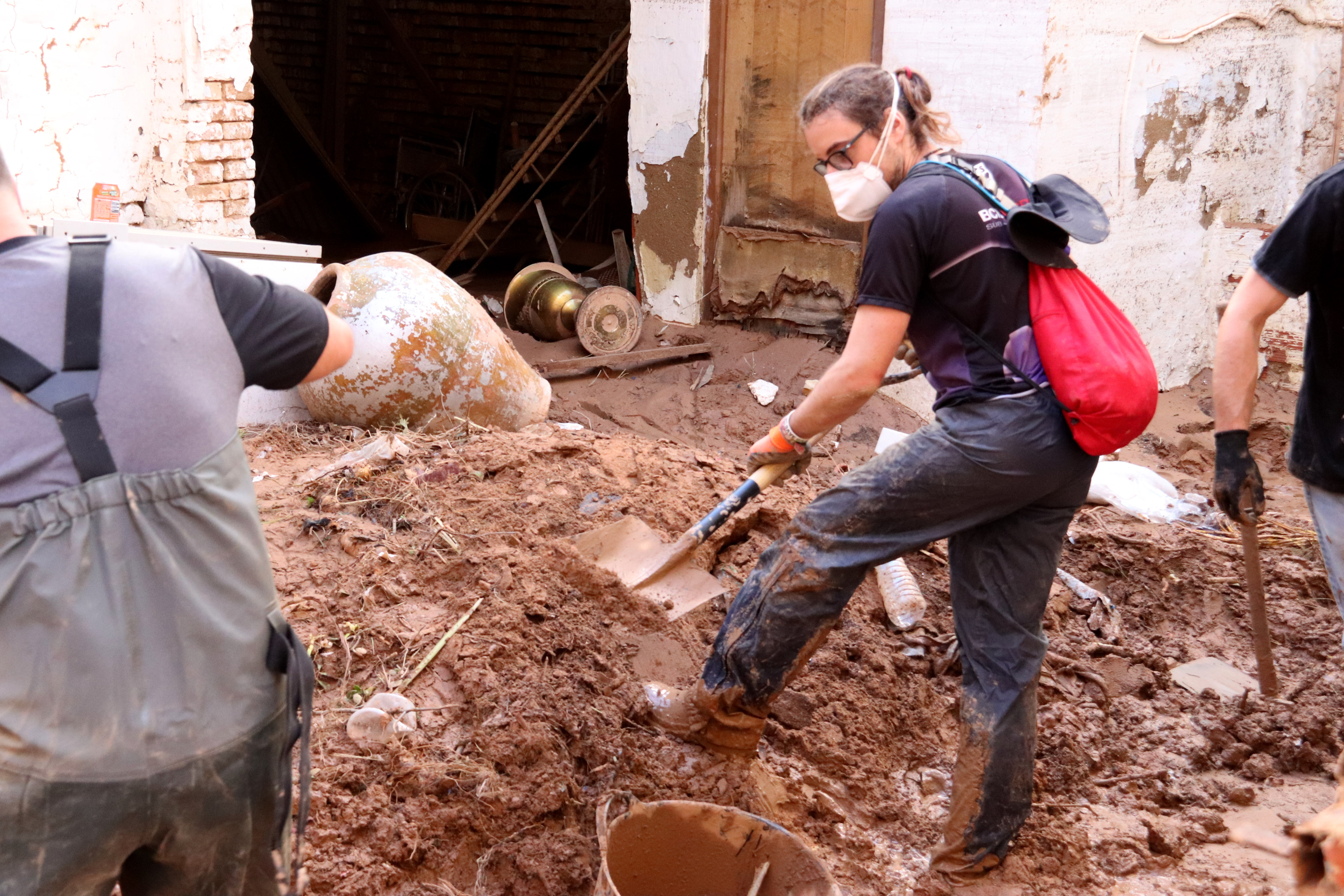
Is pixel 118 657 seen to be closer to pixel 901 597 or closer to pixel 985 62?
pixel 901 597

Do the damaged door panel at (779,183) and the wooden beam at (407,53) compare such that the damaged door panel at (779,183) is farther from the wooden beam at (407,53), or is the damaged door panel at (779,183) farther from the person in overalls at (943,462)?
the wooden beam at (407,53)

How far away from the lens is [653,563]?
367cm

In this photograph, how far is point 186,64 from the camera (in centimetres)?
534

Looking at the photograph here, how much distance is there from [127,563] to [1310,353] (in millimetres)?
2575

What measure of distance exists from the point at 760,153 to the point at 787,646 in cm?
478

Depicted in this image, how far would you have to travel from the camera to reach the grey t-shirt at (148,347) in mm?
1470

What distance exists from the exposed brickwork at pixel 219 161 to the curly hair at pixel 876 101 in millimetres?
3789

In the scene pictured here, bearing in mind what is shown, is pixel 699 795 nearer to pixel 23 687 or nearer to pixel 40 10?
pixel 23 687

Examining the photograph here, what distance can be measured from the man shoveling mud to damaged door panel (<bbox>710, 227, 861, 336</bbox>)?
4.07 m

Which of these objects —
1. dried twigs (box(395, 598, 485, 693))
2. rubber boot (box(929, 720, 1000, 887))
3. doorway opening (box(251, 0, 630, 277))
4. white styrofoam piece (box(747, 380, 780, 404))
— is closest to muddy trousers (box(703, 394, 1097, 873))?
Result: rubber boot (box(929, 720, 1000, 887))

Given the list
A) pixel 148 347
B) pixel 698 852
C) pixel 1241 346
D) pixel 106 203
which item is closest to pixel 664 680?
pixel 698 852

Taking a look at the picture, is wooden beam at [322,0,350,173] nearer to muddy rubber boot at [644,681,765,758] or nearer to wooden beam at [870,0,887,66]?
wooden beam at [870,0,887,66]

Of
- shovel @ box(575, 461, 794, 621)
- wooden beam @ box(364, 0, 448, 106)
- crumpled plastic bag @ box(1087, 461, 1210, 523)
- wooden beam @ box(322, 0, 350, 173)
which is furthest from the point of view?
wooden beam @ box(322, 0, 350, 173)

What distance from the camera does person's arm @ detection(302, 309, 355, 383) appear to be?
1.78m
